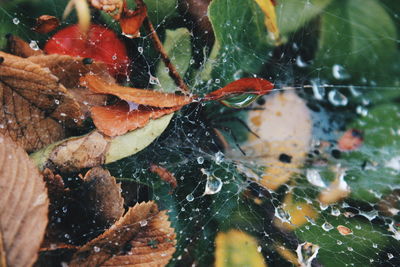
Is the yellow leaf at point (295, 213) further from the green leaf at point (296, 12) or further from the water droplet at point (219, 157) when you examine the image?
the green leaf at point (296, 12)

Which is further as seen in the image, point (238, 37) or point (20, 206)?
point (238, 37)

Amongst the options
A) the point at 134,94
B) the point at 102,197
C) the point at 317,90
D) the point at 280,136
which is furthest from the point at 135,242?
the point at 317,90

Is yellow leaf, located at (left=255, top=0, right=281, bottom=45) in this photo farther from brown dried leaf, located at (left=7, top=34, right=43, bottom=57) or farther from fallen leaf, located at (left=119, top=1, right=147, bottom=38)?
brown dried leaf, located at (left=7, top=34, right=43, bottom=57)

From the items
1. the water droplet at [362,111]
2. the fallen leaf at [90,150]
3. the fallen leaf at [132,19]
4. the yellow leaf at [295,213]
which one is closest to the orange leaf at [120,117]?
the fallen leaf at [90,150]

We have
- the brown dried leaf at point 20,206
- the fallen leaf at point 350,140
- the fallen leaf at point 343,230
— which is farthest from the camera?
the fallen leaf at point 350,140

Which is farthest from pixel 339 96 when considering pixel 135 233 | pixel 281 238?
pixel 135 233

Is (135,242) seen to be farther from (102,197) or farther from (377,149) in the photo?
(377,149)
